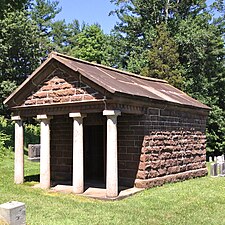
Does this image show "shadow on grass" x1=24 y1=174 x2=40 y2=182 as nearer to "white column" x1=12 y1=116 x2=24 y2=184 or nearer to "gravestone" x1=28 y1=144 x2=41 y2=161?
"white column" x1=12 y1=116 x2=24 y2=184

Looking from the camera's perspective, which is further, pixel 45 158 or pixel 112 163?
pixel 45 158

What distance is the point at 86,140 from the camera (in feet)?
49.4

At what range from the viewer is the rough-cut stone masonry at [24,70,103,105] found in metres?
11.8

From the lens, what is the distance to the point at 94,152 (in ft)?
49.5

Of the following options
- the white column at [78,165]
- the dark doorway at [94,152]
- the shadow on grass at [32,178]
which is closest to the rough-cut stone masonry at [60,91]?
the white column at [78,165]

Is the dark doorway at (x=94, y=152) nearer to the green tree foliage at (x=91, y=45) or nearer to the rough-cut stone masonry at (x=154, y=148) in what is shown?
the rough-cut stone masonry at (x=154, y=148)

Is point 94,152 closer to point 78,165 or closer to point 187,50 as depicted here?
point 78,165

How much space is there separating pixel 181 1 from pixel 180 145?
2220 centimetres

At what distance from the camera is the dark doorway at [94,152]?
14953 millimetres

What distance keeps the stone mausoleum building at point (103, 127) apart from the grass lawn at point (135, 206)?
0.80 meters

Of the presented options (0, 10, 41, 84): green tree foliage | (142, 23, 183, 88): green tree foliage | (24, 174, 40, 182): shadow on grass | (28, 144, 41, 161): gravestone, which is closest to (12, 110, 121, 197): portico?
(24, 174, 40, 182): shadow on grass

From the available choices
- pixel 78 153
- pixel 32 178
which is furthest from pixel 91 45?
pixel 78 153

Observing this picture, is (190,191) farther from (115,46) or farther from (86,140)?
(115,46)

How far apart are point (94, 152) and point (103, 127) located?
1290 millimetres
